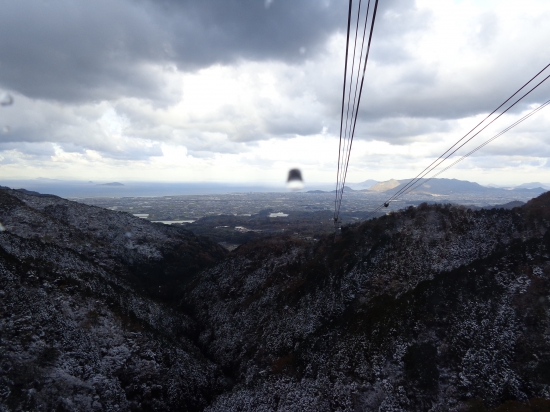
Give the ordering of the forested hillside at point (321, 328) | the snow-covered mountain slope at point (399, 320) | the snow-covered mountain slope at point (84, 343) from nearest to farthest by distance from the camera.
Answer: the snow-covered mountain slope at point (84, 343), the forested hillside at point (321, 328), the snow-covered mountain slope at point (399, 320)

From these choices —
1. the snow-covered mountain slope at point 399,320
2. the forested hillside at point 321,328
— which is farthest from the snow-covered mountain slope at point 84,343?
the snow-covered mountain slope at point 399,320

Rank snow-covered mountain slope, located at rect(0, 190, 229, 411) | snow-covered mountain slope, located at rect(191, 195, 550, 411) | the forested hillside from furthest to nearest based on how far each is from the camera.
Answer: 1. snow-covered mountain slope, located at rect(191, 195, 550, 411)
2. the forested hillside
3. snow-covered mountain slope, located at rect(0, 190, 229, 411)

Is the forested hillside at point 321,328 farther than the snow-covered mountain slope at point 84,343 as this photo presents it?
Yes

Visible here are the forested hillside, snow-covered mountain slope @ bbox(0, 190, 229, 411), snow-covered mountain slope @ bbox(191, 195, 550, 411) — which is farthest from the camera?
snow-covered mountain slope @ bbox(191, 195, 550, 411)

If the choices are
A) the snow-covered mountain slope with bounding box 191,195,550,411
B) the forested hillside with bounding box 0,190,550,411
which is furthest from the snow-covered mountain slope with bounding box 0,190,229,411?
the snow-covered mountain slope with bounding box 191,195,550,411

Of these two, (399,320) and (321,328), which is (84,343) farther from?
(399,320)

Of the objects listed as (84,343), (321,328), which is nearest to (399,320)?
(321,328)

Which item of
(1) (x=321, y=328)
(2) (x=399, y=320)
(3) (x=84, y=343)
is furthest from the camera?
(1) (x=321, y=328)

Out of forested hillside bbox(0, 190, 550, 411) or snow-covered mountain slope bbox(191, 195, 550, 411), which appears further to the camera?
snow-covered mountain slope bbox(191, 195, 550, 411)

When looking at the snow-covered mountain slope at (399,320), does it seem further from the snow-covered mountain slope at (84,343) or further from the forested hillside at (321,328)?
the snow-covered mountain slope at (84,343)

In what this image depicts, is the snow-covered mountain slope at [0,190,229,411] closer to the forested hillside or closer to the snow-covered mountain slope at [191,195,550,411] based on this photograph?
the forested hillside

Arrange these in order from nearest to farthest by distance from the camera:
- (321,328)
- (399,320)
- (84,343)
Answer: (84,343)
(399,320)
(321,328)
